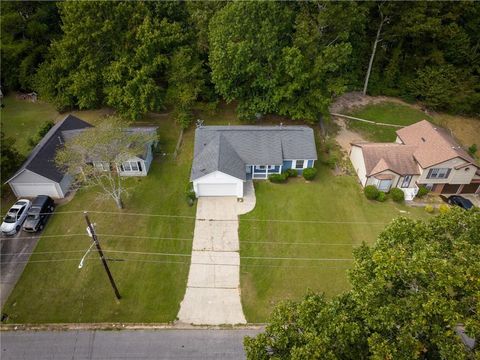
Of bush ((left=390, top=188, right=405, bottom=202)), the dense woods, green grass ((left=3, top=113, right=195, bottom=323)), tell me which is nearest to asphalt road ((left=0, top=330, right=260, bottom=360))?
green grass ((left=3, top=113, right=195, bottom=323))

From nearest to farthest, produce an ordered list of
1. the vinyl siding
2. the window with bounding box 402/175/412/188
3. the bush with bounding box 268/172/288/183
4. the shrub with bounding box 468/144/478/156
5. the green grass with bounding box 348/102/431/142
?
the vinyl siding → the window with bounding box 402/175/412/188 → the bush with bounding box 268/172/288/183 → the shrub with bounding box 468/144/478/156 → the green grass with bounding box 348/102/431/142

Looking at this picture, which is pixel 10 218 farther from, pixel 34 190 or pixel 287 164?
pixel 287 164

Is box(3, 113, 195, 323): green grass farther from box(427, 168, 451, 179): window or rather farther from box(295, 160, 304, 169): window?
box(427, 168, 451, 179): window

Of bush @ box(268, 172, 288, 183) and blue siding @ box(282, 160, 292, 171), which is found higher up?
blue siding @ box(282, 160, 292, 171)

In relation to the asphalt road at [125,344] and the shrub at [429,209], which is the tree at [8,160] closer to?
the asphalt road at [125,344]

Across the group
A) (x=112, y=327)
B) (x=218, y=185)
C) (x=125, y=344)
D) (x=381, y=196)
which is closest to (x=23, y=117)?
(x=218, y=185)

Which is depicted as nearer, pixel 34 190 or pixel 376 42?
pixel 34 190
